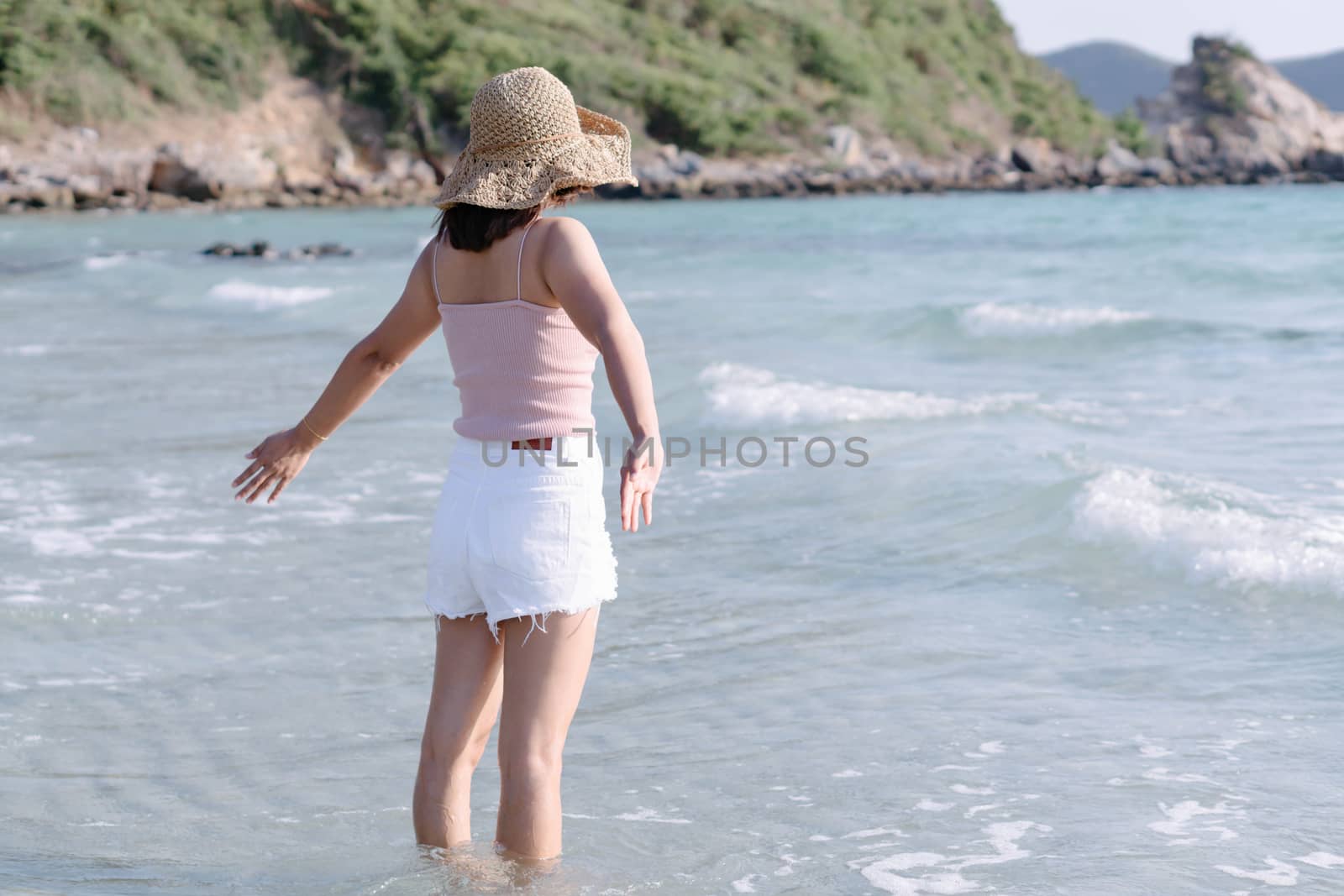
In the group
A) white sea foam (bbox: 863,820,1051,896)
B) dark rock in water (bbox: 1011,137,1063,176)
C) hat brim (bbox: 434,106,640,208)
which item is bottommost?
white sea foam (bbox: 863,820,1051,896)

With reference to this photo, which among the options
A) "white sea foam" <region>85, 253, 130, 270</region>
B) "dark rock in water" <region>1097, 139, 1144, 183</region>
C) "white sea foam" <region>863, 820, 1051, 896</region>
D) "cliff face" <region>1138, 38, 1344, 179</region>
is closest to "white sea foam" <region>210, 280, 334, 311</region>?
"white sea foam" <region>85, 253, 130, 270</region>

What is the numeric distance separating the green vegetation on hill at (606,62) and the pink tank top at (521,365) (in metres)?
53.8

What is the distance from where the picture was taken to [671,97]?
204ft

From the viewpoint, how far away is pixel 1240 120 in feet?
269

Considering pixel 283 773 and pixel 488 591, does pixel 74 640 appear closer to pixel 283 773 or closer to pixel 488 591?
pixel 283 773

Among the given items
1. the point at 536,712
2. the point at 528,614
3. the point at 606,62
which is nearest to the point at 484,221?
the point at 528,614

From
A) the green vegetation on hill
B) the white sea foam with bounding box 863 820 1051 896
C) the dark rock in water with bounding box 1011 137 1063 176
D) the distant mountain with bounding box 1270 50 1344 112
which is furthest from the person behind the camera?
the distant mountain with bounding box 1270 50 1344 112

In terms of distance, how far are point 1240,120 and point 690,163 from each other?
40207mm

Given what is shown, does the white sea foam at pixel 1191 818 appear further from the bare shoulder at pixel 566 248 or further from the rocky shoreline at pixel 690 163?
the rocky shoreline at pixel 690 163

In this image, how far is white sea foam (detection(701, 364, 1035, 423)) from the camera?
372 inches

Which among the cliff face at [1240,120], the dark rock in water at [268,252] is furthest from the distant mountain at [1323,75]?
the dark rock in water at [268,252]

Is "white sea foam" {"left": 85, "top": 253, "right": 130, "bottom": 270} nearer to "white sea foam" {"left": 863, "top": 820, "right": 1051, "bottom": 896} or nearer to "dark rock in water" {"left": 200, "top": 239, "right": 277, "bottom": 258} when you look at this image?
"dark rock in water" {"left": 200, "top": 239, "right": 277, "bottom": 258}

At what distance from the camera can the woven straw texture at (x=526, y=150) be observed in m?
2.68

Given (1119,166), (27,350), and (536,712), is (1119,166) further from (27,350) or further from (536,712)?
(536,712)
